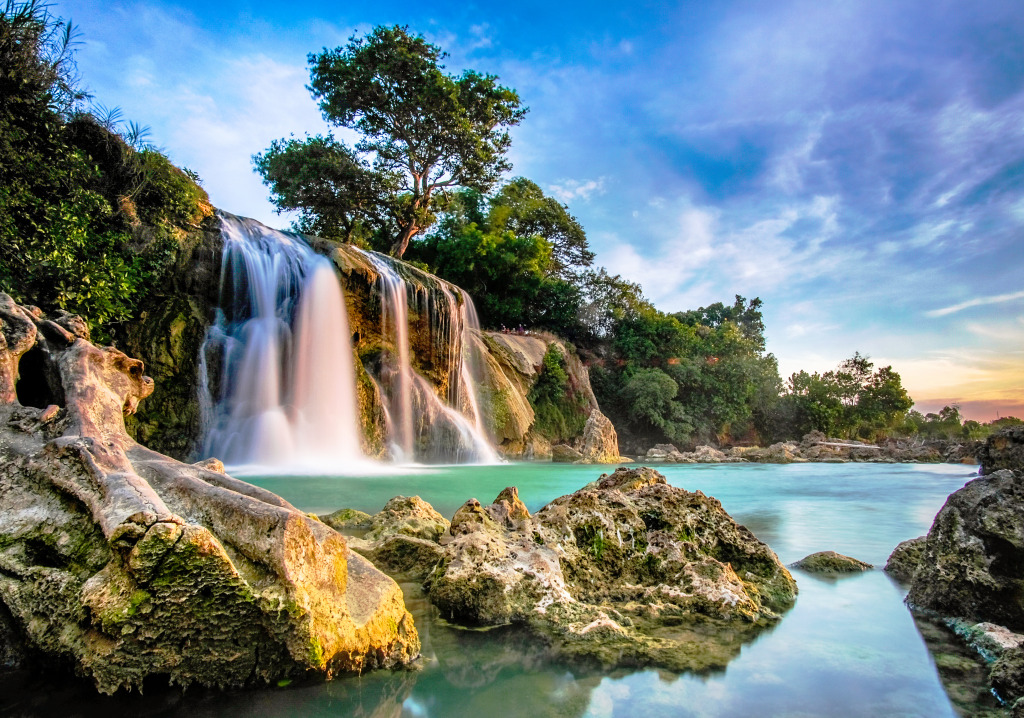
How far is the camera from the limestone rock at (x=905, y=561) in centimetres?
409

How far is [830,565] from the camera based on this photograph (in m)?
4.32

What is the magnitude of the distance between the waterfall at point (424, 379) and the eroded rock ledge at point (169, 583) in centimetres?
1096

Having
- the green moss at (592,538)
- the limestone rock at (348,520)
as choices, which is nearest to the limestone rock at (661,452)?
the limestone rock at (348,520)

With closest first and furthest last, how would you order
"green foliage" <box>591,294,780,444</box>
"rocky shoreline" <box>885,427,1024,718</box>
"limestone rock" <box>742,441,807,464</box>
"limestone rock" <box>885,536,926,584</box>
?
"rocky shoreline" <box>885,427,1024,718</box>, "limestone rock" <box>885,536,926,584</box>, "limestone rock" <box>742,441,807,464</box>, "green foliage" <box>591,294,780,444</box>

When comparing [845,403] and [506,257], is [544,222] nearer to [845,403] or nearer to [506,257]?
[506,257]

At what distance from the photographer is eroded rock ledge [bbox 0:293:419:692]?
6.54ft

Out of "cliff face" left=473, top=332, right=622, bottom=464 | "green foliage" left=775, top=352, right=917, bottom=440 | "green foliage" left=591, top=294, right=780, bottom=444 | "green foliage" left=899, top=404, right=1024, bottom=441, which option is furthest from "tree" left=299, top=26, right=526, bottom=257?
"green foliage" left=899, top=404, right=1024, bottom=441

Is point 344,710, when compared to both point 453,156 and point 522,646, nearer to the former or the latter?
point 522,646

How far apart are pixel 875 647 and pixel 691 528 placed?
47.1 inches

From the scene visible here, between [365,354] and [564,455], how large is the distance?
8.97m

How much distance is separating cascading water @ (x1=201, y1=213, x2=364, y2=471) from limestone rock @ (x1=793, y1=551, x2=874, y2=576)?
8.43m

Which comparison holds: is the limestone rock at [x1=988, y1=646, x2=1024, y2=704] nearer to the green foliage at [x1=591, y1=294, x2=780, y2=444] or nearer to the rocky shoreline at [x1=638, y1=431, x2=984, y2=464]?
the rocky shoreline at [x1=638, y1=431, x2=984, y2=464]

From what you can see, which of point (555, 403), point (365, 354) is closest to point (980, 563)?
point (365, 354)

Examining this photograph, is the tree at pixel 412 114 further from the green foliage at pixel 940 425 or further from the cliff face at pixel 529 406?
the green foliage at pixel 940 425
